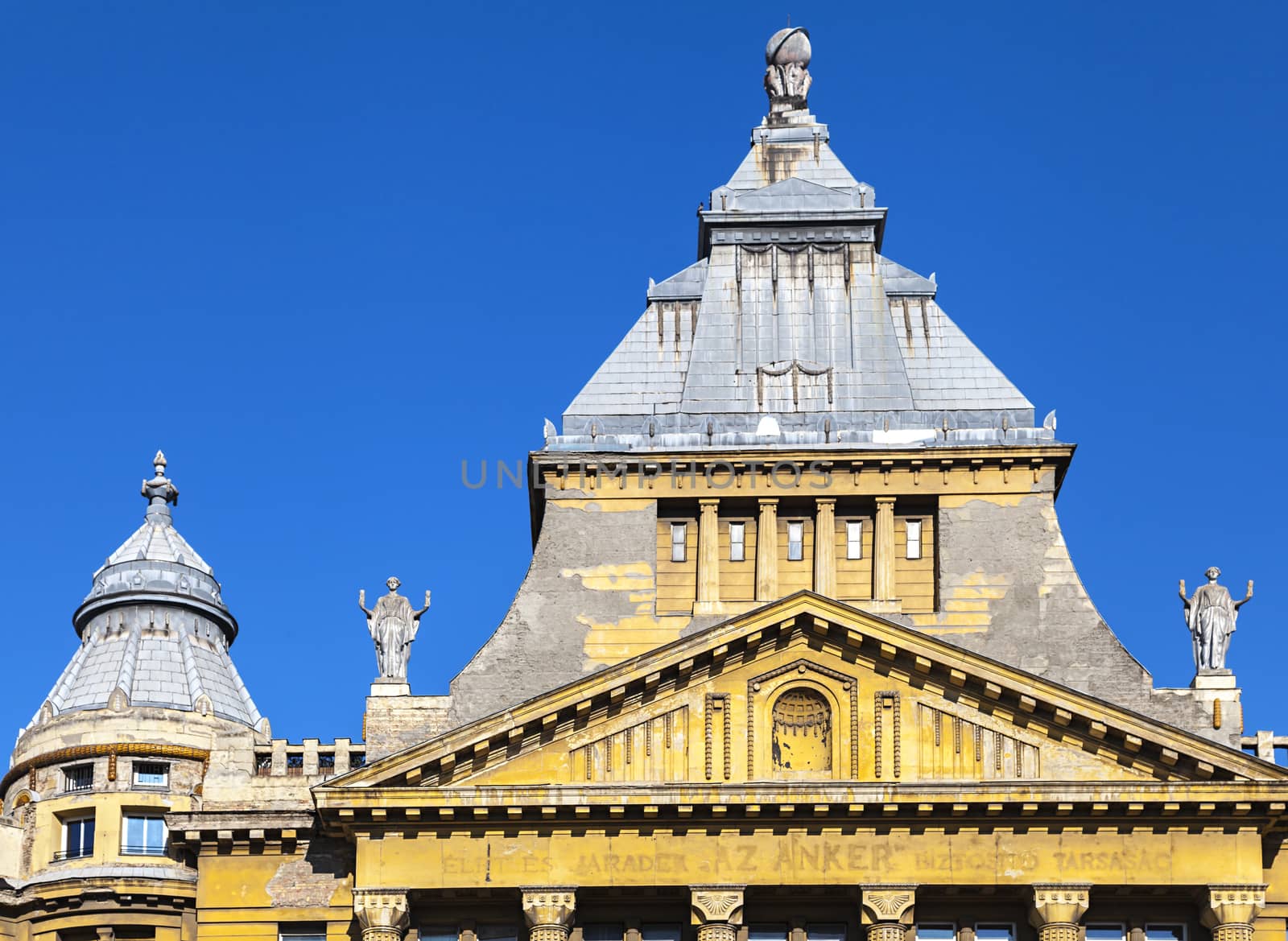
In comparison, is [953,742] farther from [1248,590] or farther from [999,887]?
[1248,590]

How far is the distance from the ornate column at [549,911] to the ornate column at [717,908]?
8.96 ft

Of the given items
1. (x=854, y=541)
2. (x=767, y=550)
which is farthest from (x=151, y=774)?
(x=854, y=541)

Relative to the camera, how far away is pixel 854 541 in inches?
3127

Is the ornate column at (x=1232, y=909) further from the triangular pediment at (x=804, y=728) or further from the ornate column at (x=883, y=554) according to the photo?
the ornate column at (x=883, y=554)

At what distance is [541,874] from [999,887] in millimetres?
10248

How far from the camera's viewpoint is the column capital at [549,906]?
70.8 metres

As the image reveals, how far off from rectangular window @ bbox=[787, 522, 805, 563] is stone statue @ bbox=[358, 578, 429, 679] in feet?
32.1

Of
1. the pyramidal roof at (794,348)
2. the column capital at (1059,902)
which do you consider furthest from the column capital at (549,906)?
the pyramidal roof at (794,348)

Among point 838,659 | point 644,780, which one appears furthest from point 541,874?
point 838,659

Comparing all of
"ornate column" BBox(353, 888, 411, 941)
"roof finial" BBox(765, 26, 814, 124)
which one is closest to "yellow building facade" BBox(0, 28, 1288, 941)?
"ornate column" BBox(353, 888, 411, 941)

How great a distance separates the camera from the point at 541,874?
71.4 m

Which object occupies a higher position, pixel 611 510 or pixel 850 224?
pixel 850 224

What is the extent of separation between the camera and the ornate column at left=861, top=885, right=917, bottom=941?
7069cm

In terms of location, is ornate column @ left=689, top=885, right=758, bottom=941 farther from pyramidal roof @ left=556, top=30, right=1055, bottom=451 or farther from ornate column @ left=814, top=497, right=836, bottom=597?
pyramidal roof @ left=556, top=30, right=1055, bottom=451
